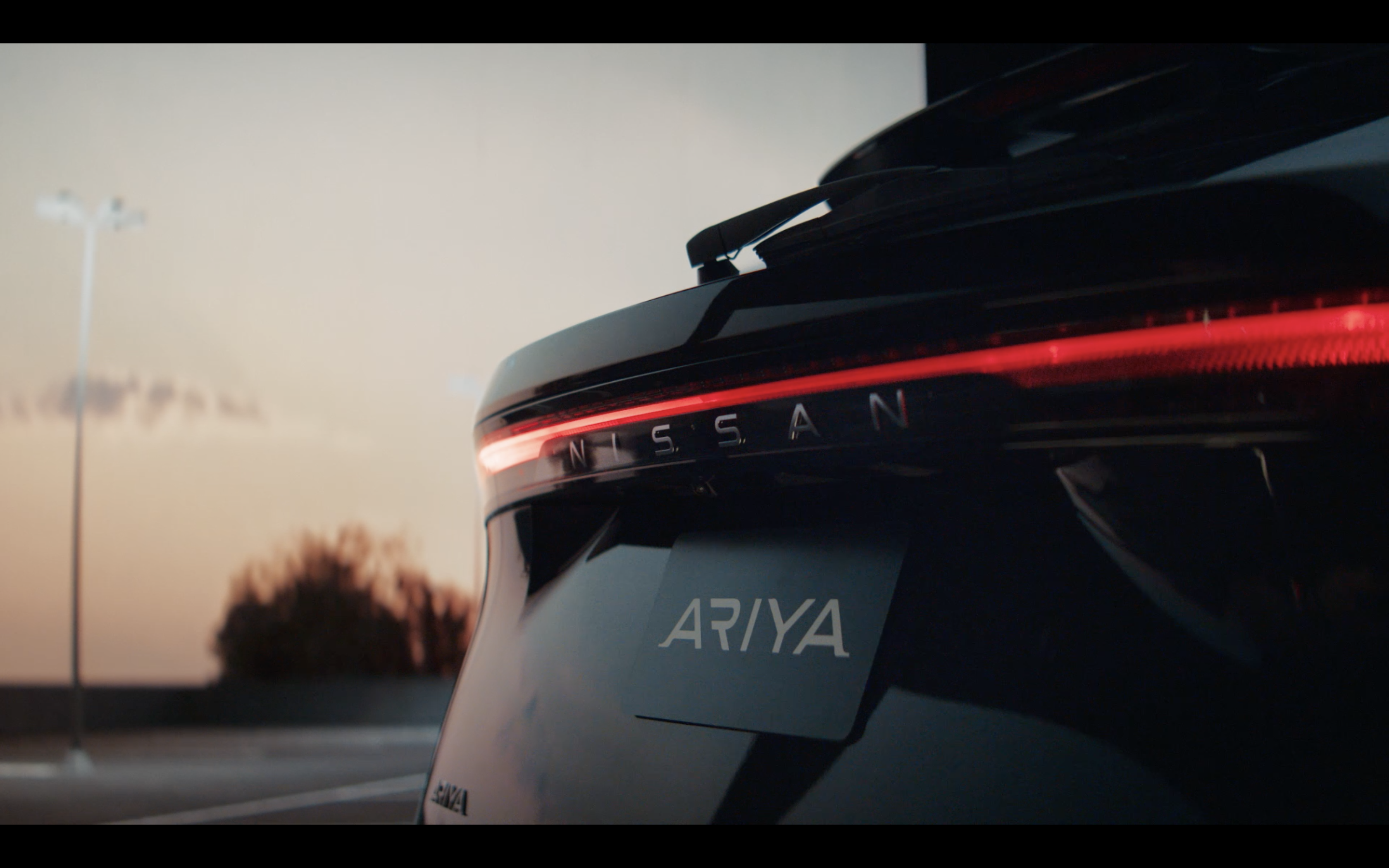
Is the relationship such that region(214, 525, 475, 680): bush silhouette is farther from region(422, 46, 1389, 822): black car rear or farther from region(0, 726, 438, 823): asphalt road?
region(422, 46, 1389, 822): black car rear

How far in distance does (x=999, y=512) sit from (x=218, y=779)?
573 inches

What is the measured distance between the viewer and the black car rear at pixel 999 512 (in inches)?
39.2

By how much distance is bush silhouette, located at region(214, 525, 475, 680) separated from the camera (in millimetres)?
42656

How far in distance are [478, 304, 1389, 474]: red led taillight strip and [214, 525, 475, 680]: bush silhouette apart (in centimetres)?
4308

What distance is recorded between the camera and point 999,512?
118 cm

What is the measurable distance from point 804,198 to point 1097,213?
52cm

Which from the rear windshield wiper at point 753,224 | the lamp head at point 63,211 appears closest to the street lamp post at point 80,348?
the lamp head at point 63,211

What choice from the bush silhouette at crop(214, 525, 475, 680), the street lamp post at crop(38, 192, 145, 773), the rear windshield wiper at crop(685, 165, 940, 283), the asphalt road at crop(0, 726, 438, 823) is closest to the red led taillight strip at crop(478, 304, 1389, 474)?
the rear windshield wiper at crop(685, 165, 940, 283)

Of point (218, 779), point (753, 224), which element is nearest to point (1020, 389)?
point (753, 224)

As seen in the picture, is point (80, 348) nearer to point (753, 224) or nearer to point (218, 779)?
point (218, 779)

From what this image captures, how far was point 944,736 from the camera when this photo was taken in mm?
1106

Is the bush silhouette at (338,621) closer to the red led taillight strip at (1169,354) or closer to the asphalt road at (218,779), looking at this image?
the asphalt road at (218,779)
